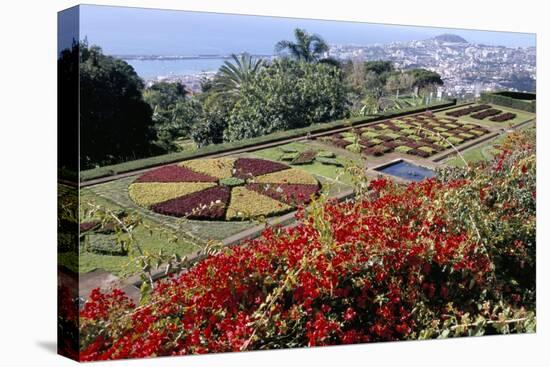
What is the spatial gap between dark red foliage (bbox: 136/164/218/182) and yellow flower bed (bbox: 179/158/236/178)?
0.12ft

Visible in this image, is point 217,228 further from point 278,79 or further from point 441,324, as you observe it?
point 441,324

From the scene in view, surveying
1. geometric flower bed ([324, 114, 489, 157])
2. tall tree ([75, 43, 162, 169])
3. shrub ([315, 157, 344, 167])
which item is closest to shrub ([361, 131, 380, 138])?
geometric flower bed ([324, 114, 489, 157])

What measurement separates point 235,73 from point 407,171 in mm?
2035

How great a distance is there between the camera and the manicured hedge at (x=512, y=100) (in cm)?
817

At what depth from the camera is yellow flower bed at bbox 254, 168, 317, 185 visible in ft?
22.8

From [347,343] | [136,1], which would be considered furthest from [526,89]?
[136,1]

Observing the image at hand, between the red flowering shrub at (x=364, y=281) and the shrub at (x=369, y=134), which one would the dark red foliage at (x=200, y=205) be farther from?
the shrub at (x=369, y=134)

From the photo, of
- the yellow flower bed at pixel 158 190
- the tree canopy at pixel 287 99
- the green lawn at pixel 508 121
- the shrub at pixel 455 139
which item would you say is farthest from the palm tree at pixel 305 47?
the green lawn at pixel 508 121

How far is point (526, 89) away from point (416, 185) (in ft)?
5.95

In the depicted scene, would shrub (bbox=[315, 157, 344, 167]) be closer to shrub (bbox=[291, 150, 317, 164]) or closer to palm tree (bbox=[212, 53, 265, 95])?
shrub (bbox=[291, 150, 317, 164])

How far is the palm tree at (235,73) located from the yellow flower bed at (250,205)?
893 mm

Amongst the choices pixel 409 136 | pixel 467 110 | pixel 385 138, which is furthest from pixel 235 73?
pixel 467 110

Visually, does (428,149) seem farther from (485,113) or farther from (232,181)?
(232,181)

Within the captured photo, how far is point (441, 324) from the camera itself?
7.18 metres
